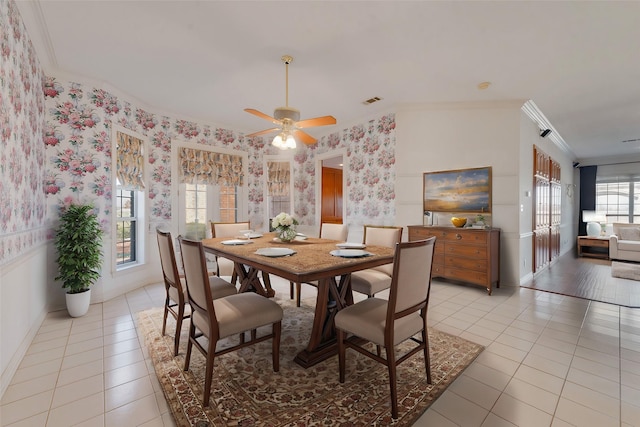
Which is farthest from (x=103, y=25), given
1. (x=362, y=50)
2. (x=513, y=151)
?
(x=513, y=151)

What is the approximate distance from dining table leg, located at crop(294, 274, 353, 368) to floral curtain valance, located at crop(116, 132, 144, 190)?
3333 mm

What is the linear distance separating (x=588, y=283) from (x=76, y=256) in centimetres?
685

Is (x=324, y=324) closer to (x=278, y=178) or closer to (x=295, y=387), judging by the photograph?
(x=295, y=387)

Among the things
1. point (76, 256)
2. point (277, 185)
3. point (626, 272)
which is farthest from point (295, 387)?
point (626, 272)

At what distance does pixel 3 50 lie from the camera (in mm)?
1923

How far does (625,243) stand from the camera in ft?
19.3

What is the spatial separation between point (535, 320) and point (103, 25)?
494cm

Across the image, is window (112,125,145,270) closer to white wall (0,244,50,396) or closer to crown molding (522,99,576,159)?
white wall (0,244,50,396)

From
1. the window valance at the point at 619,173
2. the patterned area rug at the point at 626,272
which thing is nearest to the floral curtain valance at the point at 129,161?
the patterned area rug at the point at 626,272

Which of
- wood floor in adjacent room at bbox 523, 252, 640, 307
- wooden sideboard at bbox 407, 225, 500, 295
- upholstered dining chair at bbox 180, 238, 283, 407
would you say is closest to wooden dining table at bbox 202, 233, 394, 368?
upholstered dining chair at bbox 180, 238, 283, 407

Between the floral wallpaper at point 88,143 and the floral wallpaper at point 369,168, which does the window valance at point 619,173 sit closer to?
the floral wallpaper at point 369,168

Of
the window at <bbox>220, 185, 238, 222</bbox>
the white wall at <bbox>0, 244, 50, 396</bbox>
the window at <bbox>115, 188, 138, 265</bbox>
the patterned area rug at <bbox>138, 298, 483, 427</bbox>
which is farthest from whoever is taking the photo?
the window at <bbox>220, 185, 238, 222</bbox>

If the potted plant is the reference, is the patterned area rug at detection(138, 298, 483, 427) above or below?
below

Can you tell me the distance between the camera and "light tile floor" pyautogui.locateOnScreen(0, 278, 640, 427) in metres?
1.58
